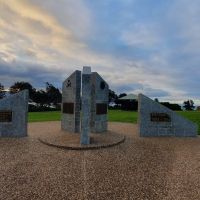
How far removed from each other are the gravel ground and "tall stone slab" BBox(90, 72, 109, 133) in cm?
365

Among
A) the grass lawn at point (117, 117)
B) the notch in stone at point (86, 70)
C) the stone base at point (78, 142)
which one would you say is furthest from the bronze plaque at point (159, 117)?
the grass lawn at point (117, 117)

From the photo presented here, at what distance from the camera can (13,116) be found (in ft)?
40.3

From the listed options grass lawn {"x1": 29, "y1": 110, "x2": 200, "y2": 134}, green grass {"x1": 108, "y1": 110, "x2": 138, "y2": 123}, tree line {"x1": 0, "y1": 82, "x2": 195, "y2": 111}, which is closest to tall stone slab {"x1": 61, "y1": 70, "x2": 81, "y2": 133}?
grass lawn {"x1": 29, "y1": 110, "x2": 200, "y2": 134}

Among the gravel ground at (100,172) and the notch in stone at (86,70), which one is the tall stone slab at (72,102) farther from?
the gravel ground at (100,172)

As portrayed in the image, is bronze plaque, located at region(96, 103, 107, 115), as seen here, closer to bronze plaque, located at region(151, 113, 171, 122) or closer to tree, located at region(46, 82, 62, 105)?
bronze plaque, located at region(151, 113, 171, 122)

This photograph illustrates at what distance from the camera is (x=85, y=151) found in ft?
31.2

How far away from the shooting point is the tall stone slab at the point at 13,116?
12234 millimetres

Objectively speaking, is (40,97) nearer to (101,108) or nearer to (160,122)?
(101,108)

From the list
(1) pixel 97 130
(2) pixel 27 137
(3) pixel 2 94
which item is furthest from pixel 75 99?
(3) pixel 2 94

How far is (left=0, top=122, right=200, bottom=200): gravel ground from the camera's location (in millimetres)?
5578

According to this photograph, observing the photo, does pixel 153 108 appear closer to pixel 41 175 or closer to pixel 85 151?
pixel 85 151

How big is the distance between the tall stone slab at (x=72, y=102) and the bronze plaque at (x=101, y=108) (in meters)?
1.14

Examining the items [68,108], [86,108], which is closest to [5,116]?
[68,108]

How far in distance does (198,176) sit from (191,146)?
166 inches
